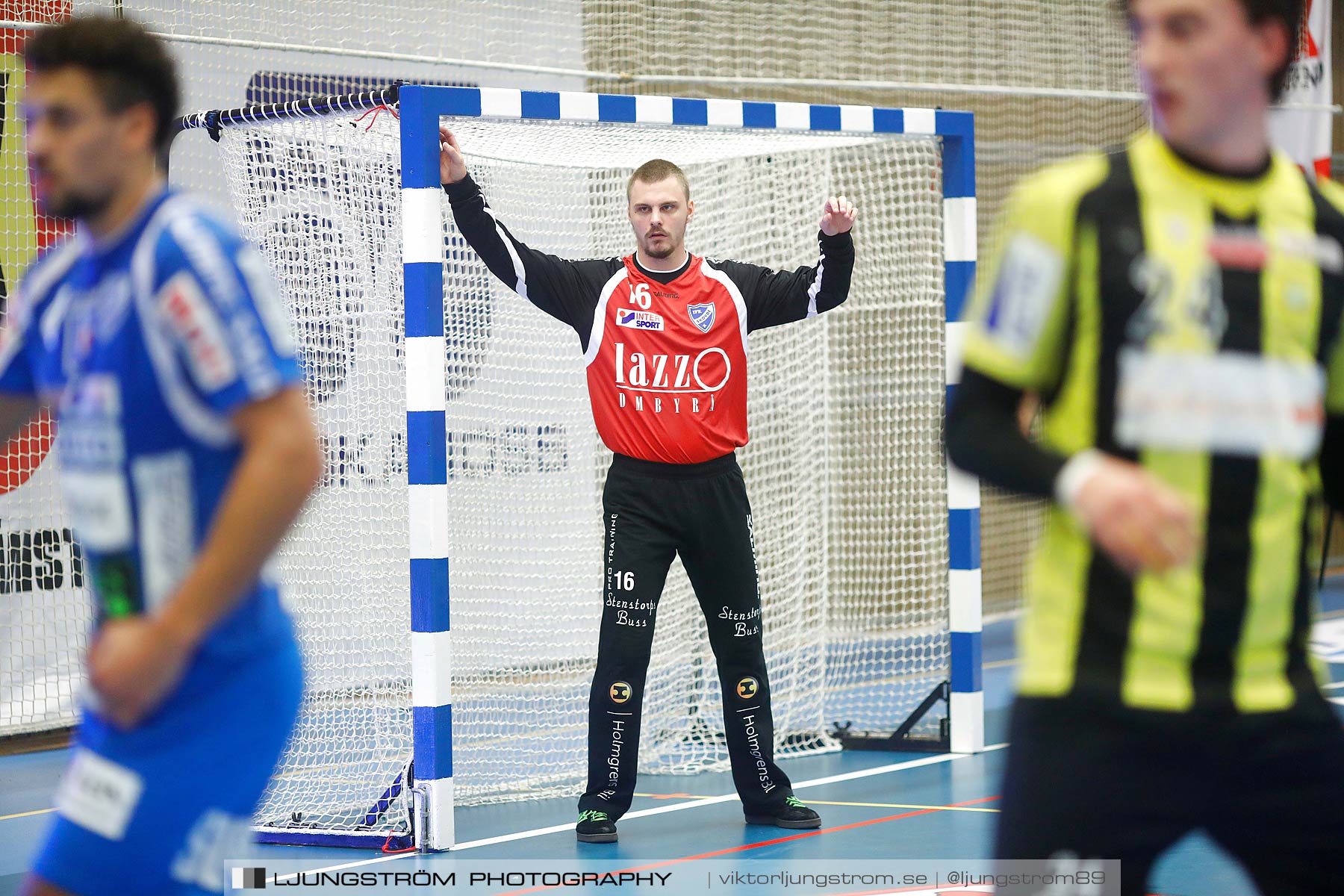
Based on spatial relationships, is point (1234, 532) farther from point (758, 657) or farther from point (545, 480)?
point (545, 480)

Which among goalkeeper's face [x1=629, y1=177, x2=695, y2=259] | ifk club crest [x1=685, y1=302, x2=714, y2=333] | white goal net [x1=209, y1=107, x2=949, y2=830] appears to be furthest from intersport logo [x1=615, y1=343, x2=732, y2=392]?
white goal net [x1=209, y1=107, x2=949, y2=830]

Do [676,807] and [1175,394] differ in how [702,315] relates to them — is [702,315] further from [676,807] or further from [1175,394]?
[1175,394]

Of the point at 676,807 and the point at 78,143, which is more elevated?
the point at 78,143

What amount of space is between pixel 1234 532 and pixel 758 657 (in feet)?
12.6

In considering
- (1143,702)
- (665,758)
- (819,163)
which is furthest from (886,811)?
(1143,702)

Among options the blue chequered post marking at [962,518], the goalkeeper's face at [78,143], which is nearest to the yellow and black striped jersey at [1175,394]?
the goalkeeper's face at [78,143]

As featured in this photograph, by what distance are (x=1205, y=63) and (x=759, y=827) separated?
4.13 m

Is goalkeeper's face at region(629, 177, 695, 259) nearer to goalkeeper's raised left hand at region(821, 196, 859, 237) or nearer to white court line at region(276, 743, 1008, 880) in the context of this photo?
goalkeeper's raised left hand at region(821, 196, 859, 237)

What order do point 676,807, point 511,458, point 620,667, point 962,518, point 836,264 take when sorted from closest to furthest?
point 620,667 < point 836,264 < point 676,807 < point 962,518 < point 511,458

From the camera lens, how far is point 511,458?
7.19 meters

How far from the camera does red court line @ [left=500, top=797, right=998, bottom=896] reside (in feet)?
16.1

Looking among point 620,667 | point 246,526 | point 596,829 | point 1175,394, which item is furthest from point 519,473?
point 1175,394

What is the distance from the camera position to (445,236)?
23.7 feet

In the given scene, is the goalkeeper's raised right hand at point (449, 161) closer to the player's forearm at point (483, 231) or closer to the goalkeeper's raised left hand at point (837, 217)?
the player's forearm at point (483, 231)
